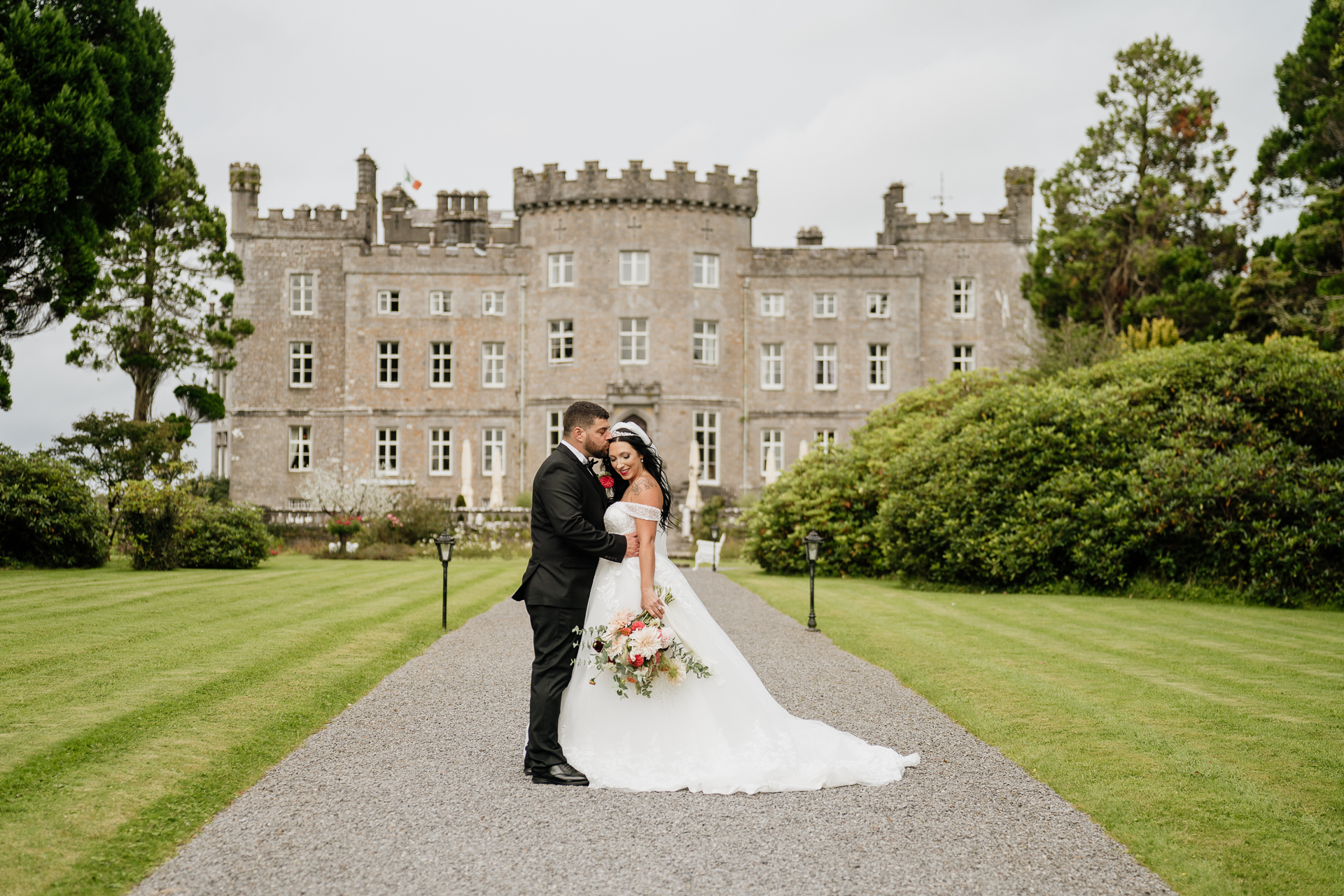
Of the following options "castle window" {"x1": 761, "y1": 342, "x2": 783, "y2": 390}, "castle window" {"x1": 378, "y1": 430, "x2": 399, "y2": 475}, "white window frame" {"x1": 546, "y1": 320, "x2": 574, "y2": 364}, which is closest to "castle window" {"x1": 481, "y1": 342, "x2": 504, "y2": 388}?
"white window frame" {"x1": 546, "y1": 320, "x2": 574, "y2": 364}

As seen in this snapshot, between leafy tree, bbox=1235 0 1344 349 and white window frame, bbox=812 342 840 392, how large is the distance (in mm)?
13937

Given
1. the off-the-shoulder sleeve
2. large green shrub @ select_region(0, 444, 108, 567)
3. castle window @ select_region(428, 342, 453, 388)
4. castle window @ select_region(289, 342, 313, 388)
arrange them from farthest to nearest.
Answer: castle window @ select_region(289, 342, 313, 388) < castle window @ select_region(428, 342, 453, 388) < large green shrub @ select_region(0, 444, 108, 567) < the off-the-shoulder sleeve

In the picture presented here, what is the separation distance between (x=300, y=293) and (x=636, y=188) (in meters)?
12.8

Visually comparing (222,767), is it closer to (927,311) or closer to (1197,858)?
(1197,858)

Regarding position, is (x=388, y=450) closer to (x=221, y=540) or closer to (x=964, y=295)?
(x=221, y=540)

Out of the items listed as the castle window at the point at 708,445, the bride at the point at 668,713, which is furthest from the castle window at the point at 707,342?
the bride at the point at 668,713

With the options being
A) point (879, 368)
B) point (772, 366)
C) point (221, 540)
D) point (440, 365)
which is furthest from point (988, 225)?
point (221, 540)

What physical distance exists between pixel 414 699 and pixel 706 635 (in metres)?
2.98

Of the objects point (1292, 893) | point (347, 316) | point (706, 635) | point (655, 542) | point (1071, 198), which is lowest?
point (1292, 893)

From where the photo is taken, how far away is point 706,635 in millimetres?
5746

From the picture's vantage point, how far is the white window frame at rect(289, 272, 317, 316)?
1511 inches

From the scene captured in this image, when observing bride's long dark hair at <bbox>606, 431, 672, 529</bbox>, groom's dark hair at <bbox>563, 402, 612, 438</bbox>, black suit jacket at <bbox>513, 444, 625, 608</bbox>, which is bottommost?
black suit jacket at <bbox>513, 444, 625, 608</bbox>

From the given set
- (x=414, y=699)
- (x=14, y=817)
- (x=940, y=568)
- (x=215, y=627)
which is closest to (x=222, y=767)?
(x=14, y=817)

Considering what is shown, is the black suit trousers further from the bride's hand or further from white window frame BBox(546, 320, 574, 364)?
white window frame BBox(546, 320, 574, 364)
